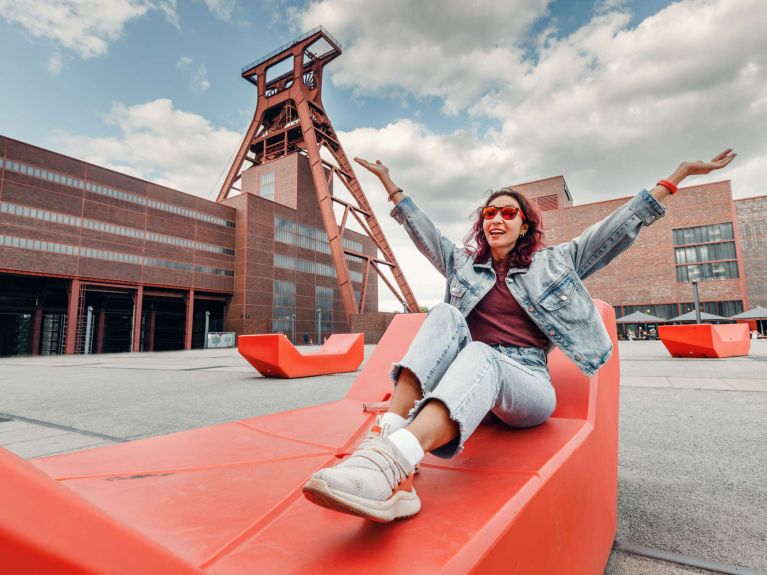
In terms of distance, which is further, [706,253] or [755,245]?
[755,245]

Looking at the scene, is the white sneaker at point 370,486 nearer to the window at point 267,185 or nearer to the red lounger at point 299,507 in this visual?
the red lounger at point 299,507

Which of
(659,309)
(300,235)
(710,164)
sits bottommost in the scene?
(710,164)

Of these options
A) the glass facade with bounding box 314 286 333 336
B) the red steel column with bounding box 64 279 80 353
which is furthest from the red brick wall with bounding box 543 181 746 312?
the red steel column with bounding box 64 279 80 353

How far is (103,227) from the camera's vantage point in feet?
82.8

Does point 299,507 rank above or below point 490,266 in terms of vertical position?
below

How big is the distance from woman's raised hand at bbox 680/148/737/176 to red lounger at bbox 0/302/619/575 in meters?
1.05

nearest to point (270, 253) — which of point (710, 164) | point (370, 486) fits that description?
point (710, 164)

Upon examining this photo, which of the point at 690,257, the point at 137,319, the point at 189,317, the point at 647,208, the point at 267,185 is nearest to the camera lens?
the point at 647,208

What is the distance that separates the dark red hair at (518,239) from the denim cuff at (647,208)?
42cm

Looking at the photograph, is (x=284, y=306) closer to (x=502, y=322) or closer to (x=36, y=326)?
(x=36, y=326)

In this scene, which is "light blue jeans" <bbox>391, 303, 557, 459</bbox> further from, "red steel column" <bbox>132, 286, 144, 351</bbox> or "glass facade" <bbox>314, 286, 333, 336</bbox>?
"glass facade" <bbox>314, 286, 333, 336</bbox>

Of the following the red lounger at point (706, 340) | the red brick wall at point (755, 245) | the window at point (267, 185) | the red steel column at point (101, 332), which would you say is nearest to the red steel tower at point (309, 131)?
the window at point (267, 185)

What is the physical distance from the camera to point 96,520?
48 cm

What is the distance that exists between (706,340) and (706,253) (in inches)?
1217
